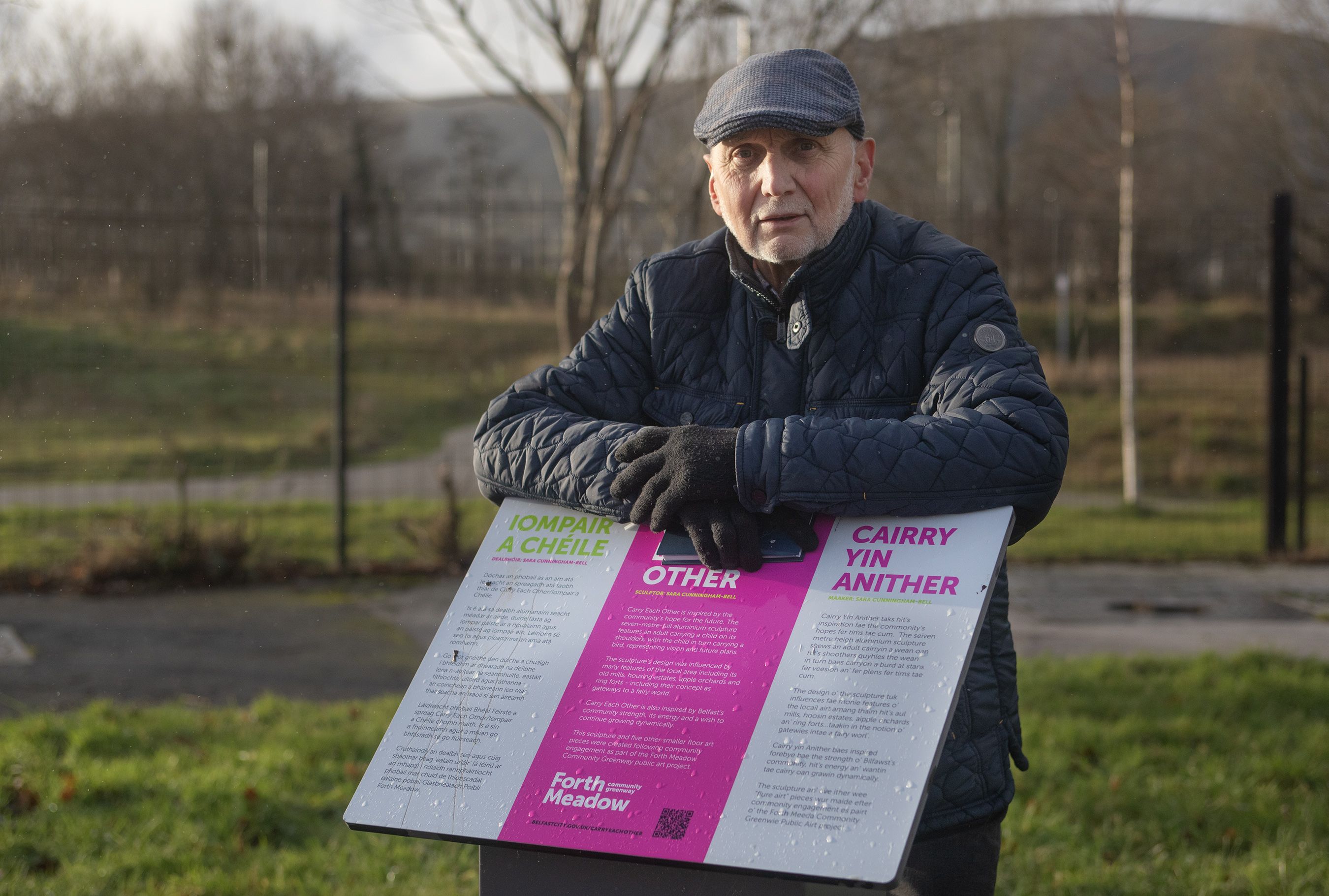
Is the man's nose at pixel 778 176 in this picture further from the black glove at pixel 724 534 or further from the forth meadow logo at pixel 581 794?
the forth meadow logo at pixel 581 794

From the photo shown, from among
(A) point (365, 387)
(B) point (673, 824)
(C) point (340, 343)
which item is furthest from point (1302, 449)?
(A) point (365, 387)

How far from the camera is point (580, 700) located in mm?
1874

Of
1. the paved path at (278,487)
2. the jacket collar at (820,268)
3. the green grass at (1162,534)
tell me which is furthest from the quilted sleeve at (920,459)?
the paved path at (278,487)

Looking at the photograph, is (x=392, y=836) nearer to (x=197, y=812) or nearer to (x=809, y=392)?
(x=197, y=812)

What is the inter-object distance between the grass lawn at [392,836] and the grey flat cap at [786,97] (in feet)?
8.85

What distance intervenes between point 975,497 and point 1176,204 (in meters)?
32.1

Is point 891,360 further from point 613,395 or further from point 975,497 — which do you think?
point 613,395

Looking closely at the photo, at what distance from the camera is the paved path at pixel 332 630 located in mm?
6117

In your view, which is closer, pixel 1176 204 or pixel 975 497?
pixel 975 497

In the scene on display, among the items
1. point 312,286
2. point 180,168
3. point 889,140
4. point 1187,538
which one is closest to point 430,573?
point 312,286

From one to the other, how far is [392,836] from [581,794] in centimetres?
266

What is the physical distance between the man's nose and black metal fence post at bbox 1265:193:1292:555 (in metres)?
8.20

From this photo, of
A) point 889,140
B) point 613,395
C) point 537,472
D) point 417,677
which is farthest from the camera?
point 889,140

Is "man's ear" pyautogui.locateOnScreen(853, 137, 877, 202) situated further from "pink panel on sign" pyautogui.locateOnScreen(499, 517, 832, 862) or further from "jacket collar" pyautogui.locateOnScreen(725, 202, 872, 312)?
"pink panel on sign" pyautogui.locateOnScreen(499, 517, 832, 862)
